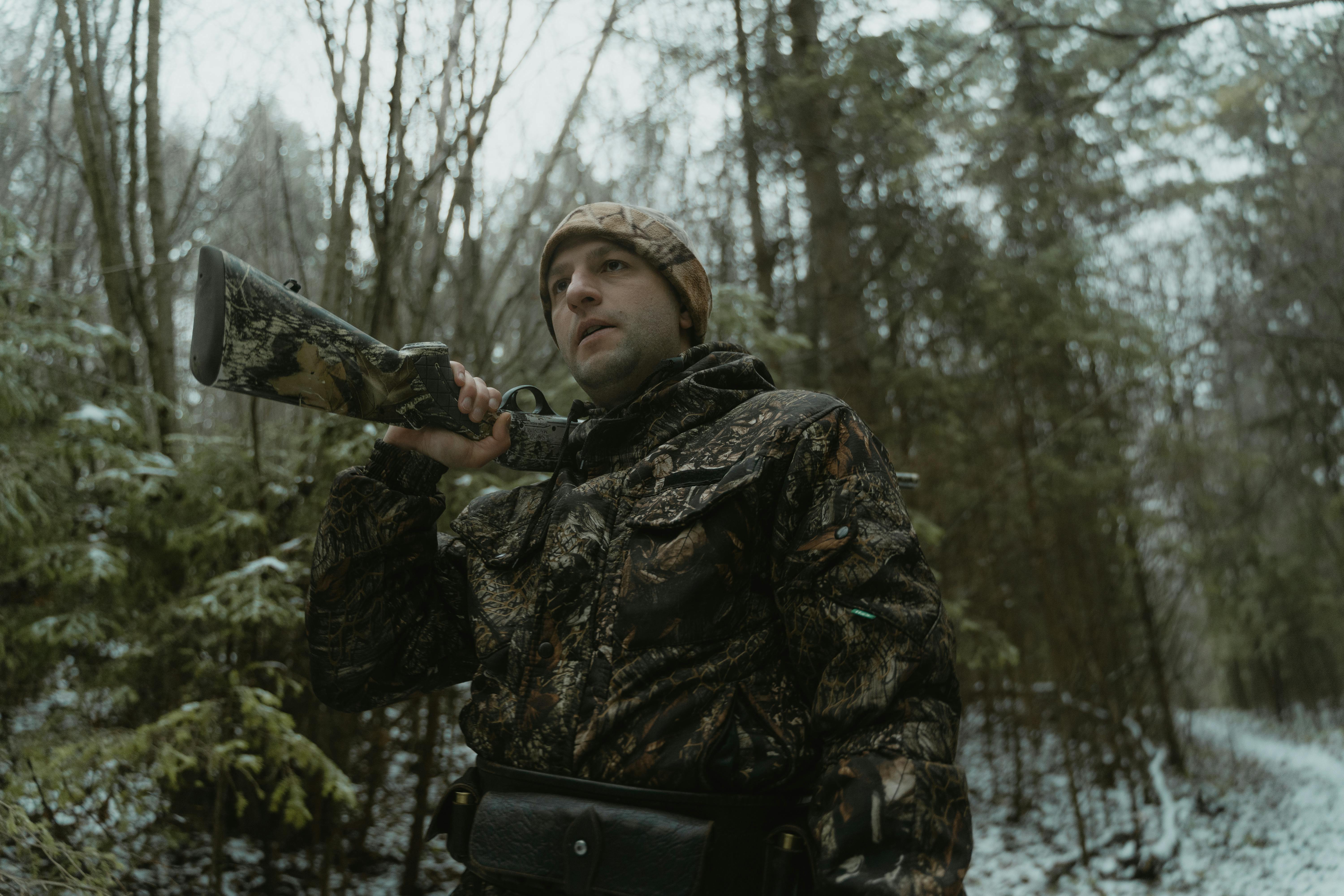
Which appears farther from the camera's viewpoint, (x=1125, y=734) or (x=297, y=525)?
(x=1125, y=734)

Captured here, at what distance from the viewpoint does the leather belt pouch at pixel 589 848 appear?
4.56ft

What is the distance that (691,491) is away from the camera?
164cm

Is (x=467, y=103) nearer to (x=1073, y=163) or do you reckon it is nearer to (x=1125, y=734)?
(x=1125, y=734)

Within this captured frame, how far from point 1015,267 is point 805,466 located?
8.04 meters

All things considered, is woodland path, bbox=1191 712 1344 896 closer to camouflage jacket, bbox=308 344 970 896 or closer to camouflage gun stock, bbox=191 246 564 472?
camouflage jacket, bbox=308 344 970 896

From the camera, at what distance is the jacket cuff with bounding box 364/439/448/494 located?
2.00m

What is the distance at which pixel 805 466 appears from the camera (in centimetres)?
160

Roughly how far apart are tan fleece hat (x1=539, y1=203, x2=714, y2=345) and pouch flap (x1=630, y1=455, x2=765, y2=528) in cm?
56

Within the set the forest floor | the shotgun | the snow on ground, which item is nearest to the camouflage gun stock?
the shotgun

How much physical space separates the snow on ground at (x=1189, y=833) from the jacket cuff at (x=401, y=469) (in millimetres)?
6099

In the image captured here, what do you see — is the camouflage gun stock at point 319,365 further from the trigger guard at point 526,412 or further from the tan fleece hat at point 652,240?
the tan fleece hat at point 652,240

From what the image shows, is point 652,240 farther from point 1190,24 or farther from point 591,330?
point 1190,24

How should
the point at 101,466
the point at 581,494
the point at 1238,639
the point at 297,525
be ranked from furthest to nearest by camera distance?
the point at 1238,639 < the point at 101,466 < the point at 297,525 < the point at 581,494

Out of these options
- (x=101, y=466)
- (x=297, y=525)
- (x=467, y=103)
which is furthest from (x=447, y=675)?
(x=101, y=466)
